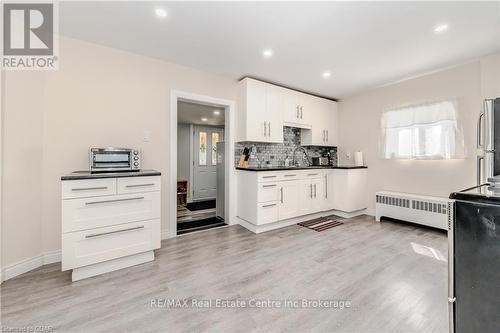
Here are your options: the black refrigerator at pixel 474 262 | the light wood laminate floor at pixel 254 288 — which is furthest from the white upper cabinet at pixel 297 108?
the black refrigerator at pixel 474 262

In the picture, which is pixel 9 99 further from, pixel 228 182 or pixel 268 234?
pixel 268 234

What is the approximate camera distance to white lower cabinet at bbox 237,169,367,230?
3152 millimetres

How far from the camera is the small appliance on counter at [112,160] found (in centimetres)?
215

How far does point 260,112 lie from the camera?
11.3 ft

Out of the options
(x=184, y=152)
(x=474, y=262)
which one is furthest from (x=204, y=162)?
(x=474, y=262)

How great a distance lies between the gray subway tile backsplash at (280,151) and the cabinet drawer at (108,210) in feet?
5.61

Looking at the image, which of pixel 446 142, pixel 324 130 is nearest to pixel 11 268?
pixel 324 130

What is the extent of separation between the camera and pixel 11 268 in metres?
1.91

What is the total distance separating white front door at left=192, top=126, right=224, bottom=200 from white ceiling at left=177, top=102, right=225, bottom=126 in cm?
32

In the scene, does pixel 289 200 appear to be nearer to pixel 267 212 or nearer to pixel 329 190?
pixel 267 212

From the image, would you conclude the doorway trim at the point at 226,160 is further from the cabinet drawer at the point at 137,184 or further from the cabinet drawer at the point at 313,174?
the cabinet drawer at the point at 313,174

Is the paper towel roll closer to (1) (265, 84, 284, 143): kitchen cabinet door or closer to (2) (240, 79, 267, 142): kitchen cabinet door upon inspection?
(1) (265, 84, 284, 143): kitchen cabinet door

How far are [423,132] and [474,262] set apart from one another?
311 centimetres

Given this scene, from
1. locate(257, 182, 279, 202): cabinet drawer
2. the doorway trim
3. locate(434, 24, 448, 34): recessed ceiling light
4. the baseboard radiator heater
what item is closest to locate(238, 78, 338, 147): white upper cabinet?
the doorway trim
